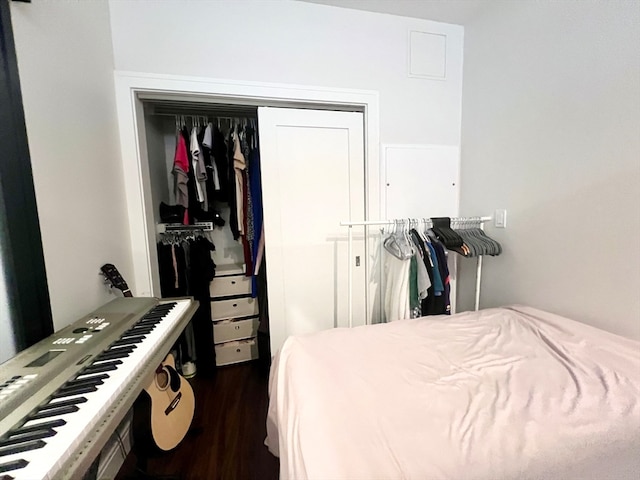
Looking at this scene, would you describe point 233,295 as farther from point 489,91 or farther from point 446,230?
point 489,91

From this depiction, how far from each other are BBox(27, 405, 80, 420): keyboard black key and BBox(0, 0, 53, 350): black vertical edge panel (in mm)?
486

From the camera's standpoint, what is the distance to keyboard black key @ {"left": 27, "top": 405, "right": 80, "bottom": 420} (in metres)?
0.65

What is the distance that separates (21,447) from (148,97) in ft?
5.94

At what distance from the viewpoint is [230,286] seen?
2.38 m

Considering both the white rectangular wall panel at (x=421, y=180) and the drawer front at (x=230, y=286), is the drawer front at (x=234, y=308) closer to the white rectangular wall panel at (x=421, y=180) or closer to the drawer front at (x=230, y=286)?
the drawer front at (x=230, y=286)

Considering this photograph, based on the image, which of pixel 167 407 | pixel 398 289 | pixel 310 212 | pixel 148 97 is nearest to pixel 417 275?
pixel 398 289

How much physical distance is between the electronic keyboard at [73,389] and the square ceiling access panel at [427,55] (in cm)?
229

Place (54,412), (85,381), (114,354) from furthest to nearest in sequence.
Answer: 1. (114,354)
2. (85,381)
3. (54,412)

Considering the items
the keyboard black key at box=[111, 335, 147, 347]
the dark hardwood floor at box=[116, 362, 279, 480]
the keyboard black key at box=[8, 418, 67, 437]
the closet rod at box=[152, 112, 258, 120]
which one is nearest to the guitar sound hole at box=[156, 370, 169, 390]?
the dark hardwood floor at box=[116, 362, 279, 480]

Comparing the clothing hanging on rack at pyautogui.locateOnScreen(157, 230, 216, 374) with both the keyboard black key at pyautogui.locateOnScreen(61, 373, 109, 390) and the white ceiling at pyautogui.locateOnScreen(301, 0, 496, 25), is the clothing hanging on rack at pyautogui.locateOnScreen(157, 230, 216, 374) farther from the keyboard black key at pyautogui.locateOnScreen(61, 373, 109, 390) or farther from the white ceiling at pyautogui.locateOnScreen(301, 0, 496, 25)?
the white ceiling at pyautogui.locateOnScreen(301, 0, 496, 25)

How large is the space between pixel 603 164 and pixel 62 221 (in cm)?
247

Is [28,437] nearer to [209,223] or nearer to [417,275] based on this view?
[417,275]

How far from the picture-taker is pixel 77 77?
1.27 meters

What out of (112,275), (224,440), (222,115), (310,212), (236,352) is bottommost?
(224,440)
